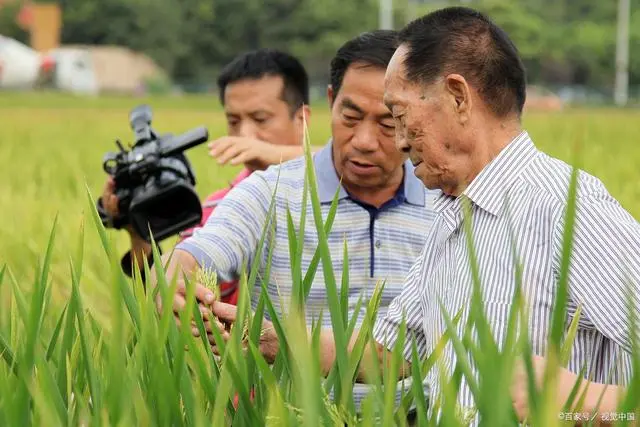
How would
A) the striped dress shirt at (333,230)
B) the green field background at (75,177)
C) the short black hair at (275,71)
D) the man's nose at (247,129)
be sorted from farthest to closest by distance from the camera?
the green field background at (75,177)
the short black hair at (275,71)
the man's nose at (247,129)
the striped dress shirt at (333,230)

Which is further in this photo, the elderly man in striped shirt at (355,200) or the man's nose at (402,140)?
the elderly man in striped shirt at (355,200)

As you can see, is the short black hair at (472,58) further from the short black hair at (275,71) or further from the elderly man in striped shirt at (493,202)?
the short black hair at (275,71)

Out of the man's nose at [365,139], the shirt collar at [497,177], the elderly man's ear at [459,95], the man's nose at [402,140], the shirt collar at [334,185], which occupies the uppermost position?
the elderly man's ear at [459,95]

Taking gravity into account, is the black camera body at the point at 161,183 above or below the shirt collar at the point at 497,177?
below

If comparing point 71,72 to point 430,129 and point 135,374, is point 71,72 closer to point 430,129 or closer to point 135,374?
point 430,129

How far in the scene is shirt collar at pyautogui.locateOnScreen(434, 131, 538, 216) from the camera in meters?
1.44

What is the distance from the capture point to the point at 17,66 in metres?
32.3

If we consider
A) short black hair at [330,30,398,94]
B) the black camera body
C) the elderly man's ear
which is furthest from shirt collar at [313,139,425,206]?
the elderly man's ear

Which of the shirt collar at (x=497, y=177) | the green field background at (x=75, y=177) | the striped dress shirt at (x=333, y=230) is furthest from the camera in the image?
the green field background at (x=75, y=177)

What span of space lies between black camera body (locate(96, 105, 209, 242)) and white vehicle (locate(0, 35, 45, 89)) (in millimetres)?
30954

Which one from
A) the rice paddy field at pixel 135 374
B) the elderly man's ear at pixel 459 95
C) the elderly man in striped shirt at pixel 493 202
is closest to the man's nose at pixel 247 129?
the rice paddy field at pixel 135 374

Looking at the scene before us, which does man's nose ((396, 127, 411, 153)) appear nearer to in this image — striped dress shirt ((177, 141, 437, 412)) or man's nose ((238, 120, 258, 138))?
striped dress shirt ((177, 141, 437, 412))

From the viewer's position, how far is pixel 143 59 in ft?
133

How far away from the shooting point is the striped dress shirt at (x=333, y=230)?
1.94 m
